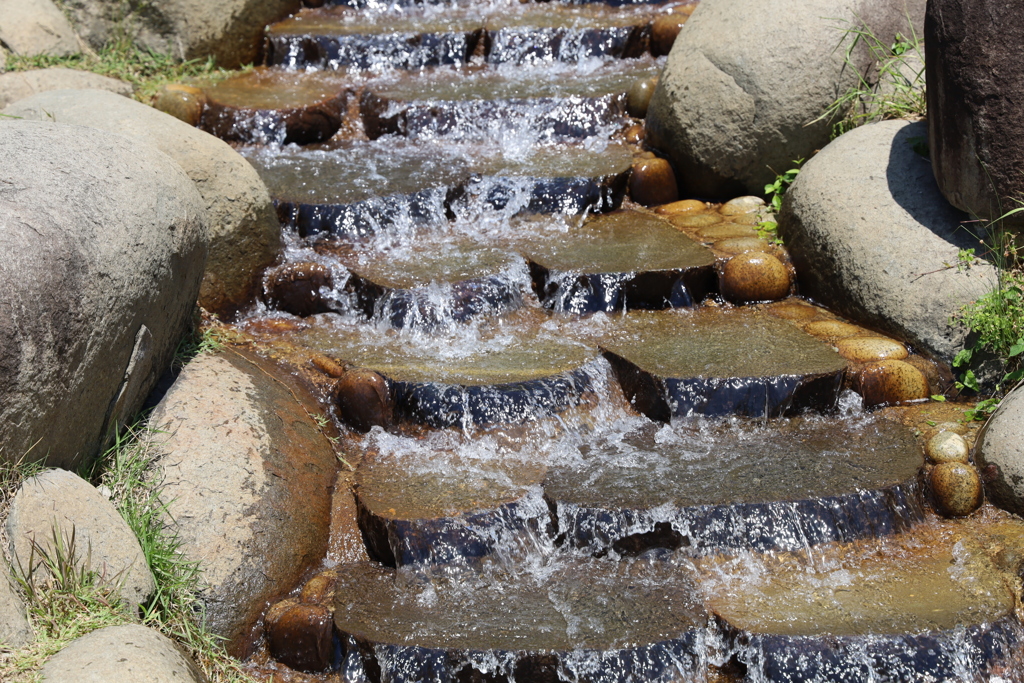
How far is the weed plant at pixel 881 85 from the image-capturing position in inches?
246

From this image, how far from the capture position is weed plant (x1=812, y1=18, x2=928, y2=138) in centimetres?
625

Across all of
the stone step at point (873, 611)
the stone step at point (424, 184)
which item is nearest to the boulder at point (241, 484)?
the stone step at point (873, 611)

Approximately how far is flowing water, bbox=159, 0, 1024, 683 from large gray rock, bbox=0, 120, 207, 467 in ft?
3.58

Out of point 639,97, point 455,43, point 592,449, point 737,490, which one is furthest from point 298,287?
point 455,43

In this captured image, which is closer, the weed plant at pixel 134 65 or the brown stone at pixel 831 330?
the brown stone at pixel 831 330

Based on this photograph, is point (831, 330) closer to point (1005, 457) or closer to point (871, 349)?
point (871, 349)

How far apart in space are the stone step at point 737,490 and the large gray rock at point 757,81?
104 inches

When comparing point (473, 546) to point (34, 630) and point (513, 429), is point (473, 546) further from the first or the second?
point (34, 630)

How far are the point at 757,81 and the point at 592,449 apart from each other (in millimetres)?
3252

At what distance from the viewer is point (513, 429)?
4.95m

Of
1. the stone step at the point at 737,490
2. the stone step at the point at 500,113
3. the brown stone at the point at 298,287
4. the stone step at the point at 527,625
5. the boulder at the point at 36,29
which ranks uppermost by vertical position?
the boulder at the point at 36,29

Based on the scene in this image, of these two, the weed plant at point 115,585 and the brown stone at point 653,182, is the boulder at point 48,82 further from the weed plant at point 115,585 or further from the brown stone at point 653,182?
the brown stone at point 653,182

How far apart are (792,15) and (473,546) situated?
4561 mm

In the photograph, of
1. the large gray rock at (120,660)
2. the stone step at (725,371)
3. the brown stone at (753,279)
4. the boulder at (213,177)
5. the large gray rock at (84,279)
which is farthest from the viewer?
the brown stone at (753,279)
